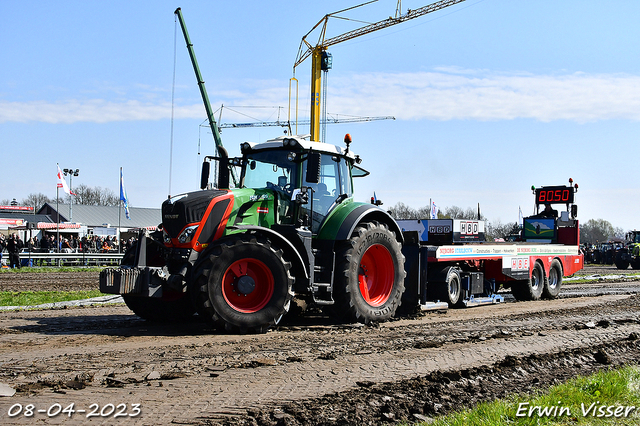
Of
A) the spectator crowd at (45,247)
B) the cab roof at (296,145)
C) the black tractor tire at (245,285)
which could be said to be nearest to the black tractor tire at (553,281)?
the cab roof at (296,145)

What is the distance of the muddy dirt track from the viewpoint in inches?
181

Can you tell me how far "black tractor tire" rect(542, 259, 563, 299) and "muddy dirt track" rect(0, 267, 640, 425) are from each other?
5253 millimetres

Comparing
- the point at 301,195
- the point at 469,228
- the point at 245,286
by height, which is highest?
the point at 301,195

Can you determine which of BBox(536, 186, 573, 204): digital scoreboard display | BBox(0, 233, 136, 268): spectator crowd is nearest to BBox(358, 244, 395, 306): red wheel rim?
BBox(0, 233, 136, 268): spectator crowd

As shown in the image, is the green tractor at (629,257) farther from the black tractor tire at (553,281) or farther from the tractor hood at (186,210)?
the tractor hood at (186,210)

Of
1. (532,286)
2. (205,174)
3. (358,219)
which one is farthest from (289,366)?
(532,286)

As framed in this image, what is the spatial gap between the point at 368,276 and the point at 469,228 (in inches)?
179

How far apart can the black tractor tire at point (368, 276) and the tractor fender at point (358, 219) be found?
0.15 meters

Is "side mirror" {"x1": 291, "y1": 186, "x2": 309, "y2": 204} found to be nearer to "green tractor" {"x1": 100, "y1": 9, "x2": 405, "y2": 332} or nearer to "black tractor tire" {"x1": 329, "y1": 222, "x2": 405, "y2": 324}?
"green tractor" {"x1": 100, "y1": 9, "x2": 405, "y2": 332}

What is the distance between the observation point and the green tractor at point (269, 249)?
7.88 metres

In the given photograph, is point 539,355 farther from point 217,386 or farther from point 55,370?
point 55,370

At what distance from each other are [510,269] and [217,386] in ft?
32.6

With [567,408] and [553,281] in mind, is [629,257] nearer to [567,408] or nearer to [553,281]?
[553,281]

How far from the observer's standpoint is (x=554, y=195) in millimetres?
19016
